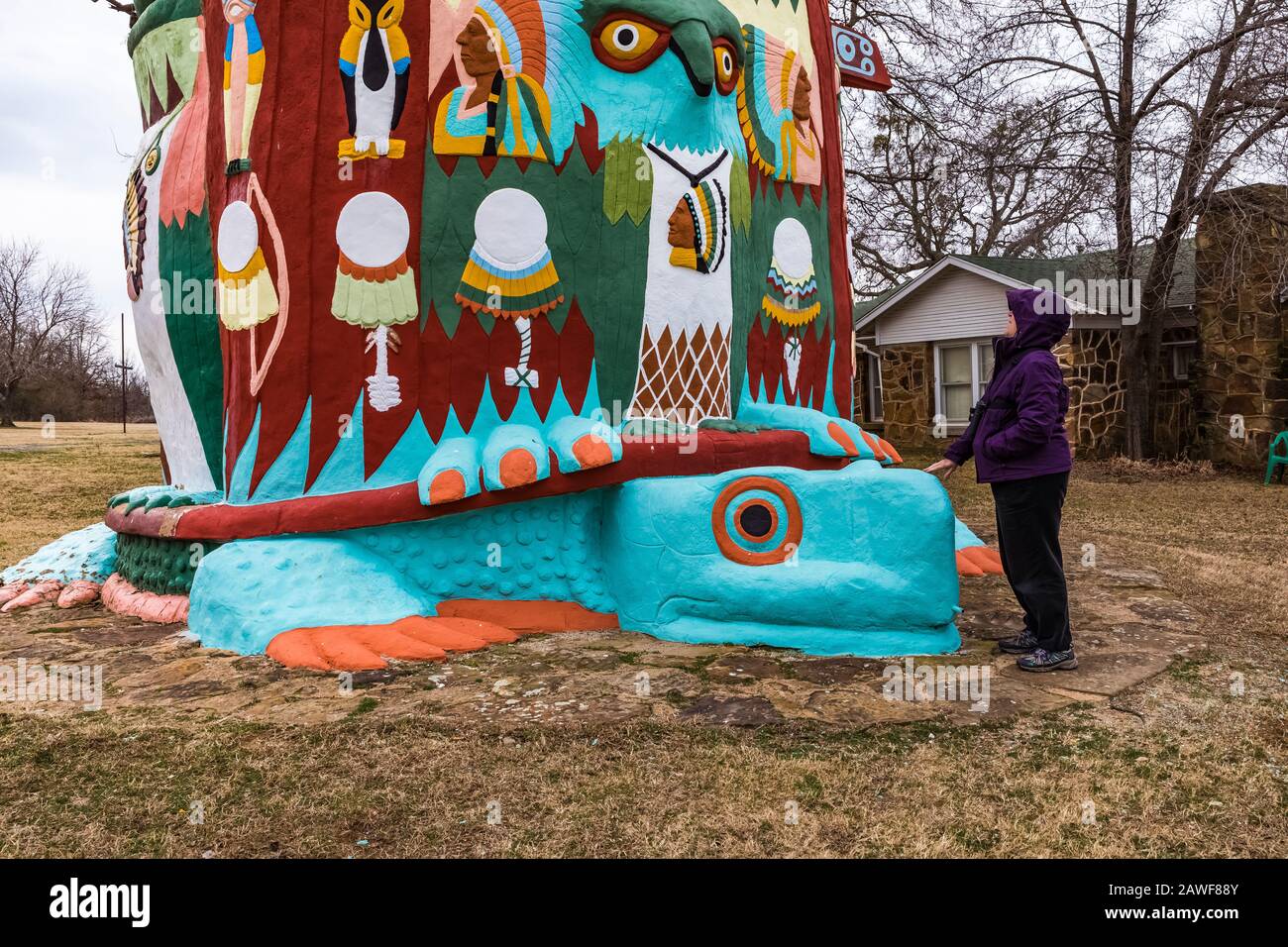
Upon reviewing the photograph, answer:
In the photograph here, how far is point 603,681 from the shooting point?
436 centimetres

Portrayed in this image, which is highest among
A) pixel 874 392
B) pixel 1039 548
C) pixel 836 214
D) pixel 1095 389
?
pixel 836 214

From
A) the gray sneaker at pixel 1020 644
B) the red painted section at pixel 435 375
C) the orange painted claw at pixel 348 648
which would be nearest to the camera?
the orange painted claw at pixel 348 648

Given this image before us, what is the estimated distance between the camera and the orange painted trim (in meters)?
5.42

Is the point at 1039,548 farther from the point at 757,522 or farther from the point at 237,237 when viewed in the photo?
the point at 237,237

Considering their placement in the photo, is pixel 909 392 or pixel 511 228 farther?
pixel 909 392

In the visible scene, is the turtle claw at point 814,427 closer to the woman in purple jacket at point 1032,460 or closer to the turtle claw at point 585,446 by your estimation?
the turtle claw at point 585,446

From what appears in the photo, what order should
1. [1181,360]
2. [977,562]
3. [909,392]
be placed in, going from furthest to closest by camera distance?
[909,392], [1181,360], [977,562]

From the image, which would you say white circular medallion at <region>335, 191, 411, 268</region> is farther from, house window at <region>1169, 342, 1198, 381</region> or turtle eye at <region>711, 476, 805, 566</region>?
house window at <region>1169, 342, 1198, 381</region>

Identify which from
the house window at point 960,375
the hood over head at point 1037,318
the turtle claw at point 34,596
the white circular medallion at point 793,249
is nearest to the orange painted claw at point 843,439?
the white circular medallion at point 793,249

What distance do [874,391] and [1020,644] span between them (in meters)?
16.2

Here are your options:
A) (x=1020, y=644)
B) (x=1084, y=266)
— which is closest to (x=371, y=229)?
(x=1020, y=644)

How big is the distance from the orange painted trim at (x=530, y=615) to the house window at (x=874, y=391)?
15737 millimetres

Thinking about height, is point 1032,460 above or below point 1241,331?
below

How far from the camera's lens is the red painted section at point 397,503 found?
17.3ft
